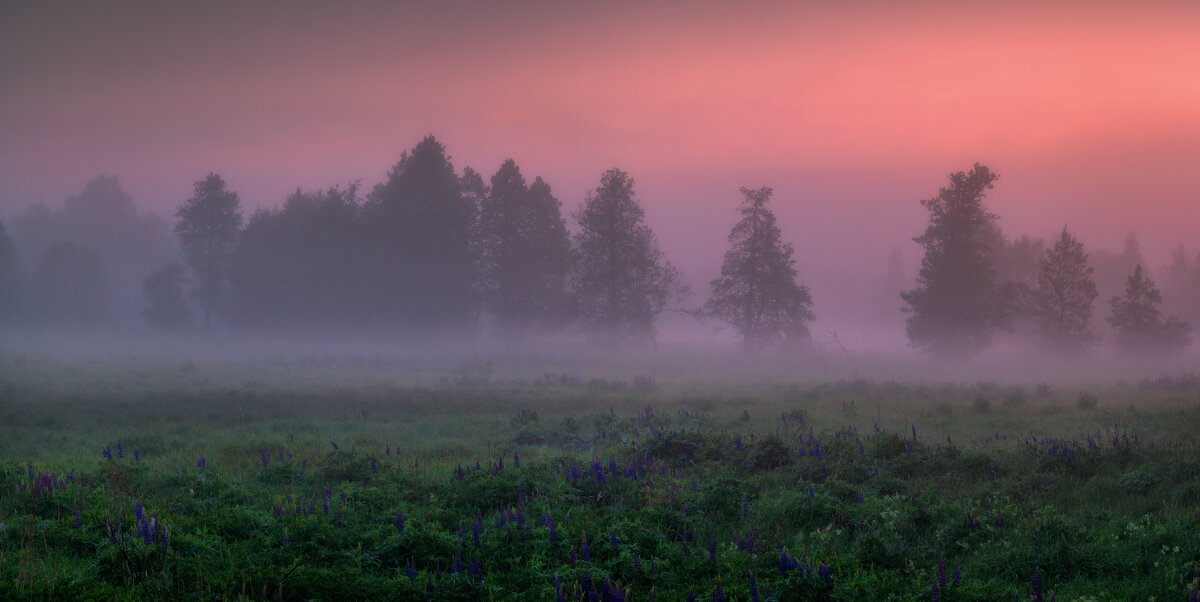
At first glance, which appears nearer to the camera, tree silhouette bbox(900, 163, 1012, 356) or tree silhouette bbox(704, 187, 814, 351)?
tree silhouette bbox(900, 163, 1012, 356)

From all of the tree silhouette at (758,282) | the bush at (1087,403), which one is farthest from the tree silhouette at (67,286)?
the bush at (1087,403)

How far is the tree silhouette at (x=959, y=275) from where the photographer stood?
47.0 metres

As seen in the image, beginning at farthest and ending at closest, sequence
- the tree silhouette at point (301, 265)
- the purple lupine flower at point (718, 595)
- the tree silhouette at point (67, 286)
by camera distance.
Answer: the tree silhouette at point (67, 286), the tree silhouette at point (301, 265), the purple lupine flower at point (718, 595)

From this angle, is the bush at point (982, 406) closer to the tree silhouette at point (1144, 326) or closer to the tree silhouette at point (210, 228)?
the tree silhouette at point (1144, 326)

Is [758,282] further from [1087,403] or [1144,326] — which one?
[1087,403]

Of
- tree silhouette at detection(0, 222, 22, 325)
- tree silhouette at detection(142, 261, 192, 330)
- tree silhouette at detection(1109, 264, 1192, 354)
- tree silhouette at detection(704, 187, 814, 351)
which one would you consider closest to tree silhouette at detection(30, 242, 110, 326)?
tree silhouette at detection(0, 222, 22, 325)

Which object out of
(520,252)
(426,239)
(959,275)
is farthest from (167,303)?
(959,275)

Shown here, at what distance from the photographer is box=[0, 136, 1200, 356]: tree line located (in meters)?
47.6

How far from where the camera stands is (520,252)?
2186 inches

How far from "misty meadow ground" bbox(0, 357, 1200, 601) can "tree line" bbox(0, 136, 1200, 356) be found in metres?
32.5

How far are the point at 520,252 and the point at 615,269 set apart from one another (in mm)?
7829

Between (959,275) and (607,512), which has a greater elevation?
(959,275)

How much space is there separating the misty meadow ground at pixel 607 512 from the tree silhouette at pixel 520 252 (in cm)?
3769

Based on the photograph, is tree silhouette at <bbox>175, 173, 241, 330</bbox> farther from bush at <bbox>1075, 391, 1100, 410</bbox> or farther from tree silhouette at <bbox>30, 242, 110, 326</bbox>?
bush at <bbox>1075, 391, 1100, 410</bbox>
